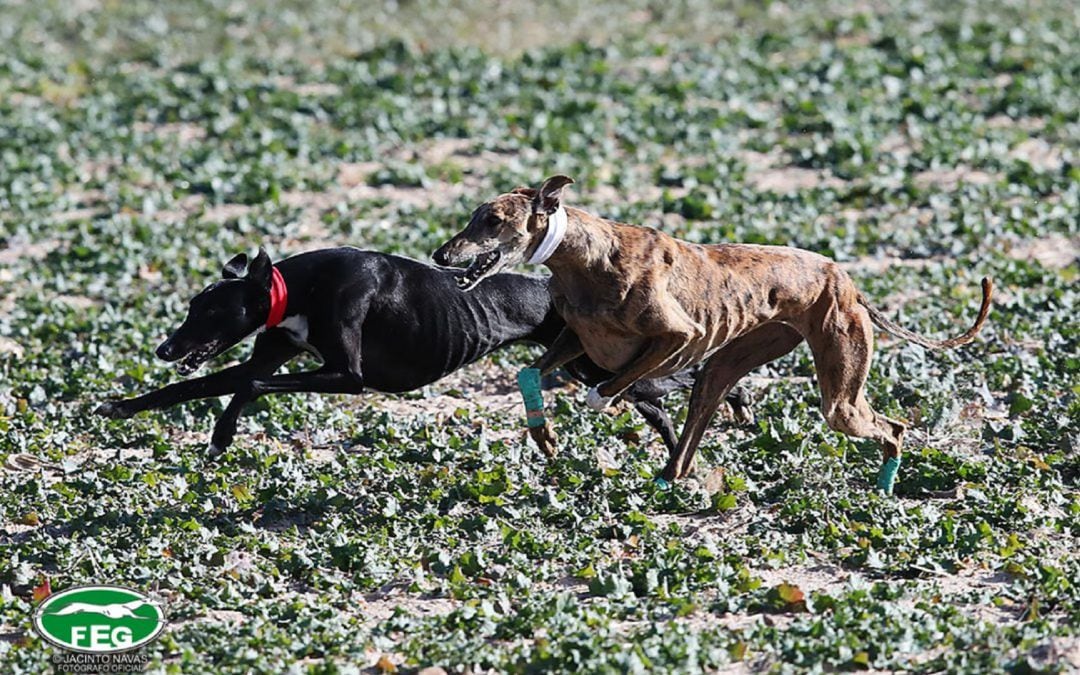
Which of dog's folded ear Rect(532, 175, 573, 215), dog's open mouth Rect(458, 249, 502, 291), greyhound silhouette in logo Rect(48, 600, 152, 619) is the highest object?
dog's folded ear Rect(532, 175, 573, 215)

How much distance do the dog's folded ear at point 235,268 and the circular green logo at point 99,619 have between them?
5.63 feet

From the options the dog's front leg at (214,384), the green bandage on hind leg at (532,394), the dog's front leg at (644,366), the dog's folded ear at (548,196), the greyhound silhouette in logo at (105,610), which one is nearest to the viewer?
the greyhound silhouette in logo at (105,610)

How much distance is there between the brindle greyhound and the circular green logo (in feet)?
6.19

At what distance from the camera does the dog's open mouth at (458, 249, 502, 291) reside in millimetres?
7547

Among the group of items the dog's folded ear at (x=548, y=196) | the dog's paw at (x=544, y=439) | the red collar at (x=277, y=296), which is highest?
the dog's folded ear at (x=548, y=196)

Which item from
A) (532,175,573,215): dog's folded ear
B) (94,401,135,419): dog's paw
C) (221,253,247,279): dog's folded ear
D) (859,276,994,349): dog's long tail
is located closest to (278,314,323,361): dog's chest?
(221,253,247,279): dog's folded ear

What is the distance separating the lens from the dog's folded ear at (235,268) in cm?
839

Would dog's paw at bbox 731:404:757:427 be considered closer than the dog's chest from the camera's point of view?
No

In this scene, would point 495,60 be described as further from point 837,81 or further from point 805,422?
point 805,422

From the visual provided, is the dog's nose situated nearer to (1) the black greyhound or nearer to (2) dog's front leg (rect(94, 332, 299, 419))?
(1) the black greyhound

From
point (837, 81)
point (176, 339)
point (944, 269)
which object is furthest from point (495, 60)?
point (176, 339)

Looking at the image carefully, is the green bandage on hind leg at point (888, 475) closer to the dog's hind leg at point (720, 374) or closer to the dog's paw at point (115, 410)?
the dog's hind leg at point (720, 374)

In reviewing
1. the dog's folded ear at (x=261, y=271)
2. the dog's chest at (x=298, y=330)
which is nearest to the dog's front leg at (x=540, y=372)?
the dog's chest at (x=298, y=330)

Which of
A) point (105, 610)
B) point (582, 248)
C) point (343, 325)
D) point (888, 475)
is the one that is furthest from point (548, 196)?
point (105, 610)
